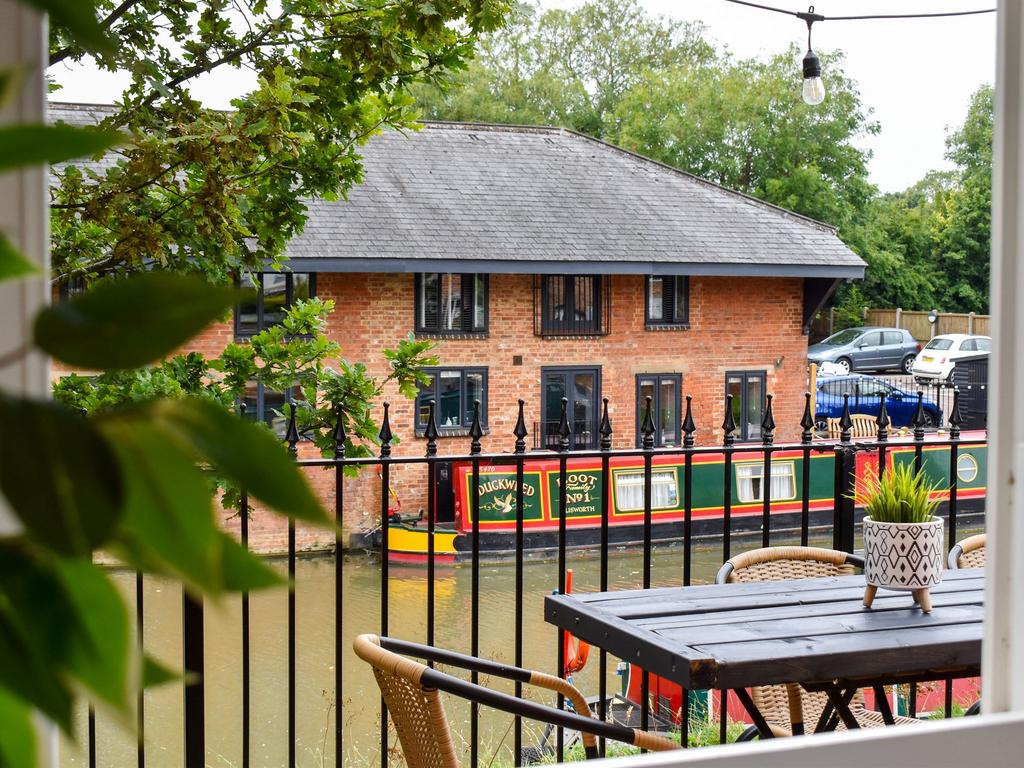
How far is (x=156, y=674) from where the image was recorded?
0.88 ft

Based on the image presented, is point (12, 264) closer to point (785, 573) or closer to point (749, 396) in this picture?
point (785, 573)

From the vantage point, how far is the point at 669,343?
16.5 meters

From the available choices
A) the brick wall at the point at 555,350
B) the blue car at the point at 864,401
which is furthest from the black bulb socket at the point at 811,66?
the blue car at the point at 864,401

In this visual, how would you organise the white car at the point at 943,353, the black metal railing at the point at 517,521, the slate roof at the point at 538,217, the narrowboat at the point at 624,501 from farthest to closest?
1. the white car at the point at 943,353
2. the slate roof at the point at 538,217
3. the narrowboat at the point at 624,501
4. the black metal railing at the point at 517,521

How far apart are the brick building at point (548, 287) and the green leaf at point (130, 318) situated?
13.8 meters

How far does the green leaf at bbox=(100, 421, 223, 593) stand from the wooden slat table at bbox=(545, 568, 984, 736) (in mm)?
1796

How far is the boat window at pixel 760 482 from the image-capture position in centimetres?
1472

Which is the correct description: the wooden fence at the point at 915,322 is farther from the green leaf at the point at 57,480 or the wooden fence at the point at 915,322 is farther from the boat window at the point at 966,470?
the green leaf at the point at 57,480

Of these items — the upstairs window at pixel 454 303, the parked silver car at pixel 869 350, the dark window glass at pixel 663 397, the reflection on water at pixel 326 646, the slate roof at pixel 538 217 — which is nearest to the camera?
the reflection on water at pixel 326 646

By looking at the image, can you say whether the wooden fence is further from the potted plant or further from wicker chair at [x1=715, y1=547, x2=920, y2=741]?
the potted plant

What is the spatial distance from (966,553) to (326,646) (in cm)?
882

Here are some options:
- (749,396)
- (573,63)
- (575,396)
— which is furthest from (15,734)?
(573,63)

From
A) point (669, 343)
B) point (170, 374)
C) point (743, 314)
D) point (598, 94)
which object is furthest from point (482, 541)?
point (598, 94)

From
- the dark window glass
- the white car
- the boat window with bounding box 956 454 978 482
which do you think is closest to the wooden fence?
the white car
